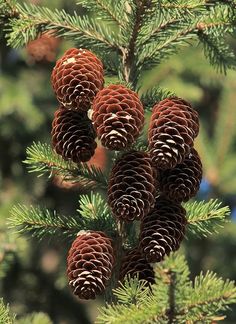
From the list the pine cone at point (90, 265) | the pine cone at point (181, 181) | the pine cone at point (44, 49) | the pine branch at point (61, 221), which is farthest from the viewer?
the pine cone at point (44, 49)

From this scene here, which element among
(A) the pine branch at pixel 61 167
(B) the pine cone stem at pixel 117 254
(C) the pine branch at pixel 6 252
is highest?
(A) the pine branch at pixel 61 167

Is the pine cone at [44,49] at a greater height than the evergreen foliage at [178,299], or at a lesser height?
lesser

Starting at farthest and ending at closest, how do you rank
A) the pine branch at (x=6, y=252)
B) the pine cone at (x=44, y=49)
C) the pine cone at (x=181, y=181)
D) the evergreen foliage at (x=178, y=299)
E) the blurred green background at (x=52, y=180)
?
the pine cone at (x=44, y=49) < the blurred green background at (x=52, y=180) < the pine branch at (x=6, y=252) < the pine cone at (x=181, y=181) < the evergreen foliage at (x=178, y=299)

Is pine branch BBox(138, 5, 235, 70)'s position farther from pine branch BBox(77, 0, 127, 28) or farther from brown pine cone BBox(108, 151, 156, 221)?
brown pine cone BBox(108, 151, 156, 221)

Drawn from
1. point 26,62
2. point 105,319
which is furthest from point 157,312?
point 26,62

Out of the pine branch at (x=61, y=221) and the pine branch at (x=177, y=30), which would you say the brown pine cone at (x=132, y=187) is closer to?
the pine branch at (x=61, y=221)

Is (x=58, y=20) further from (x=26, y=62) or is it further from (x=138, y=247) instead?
(x=26, y=62)

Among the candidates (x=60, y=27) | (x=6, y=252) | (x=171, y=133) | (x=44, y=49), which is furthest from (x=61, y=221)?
(x=44, y=49)

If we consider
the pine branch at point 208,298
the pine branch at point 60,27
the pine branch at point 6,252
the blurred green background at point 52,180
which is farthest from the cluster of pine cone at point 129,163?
the blurred green background at point 52,180
